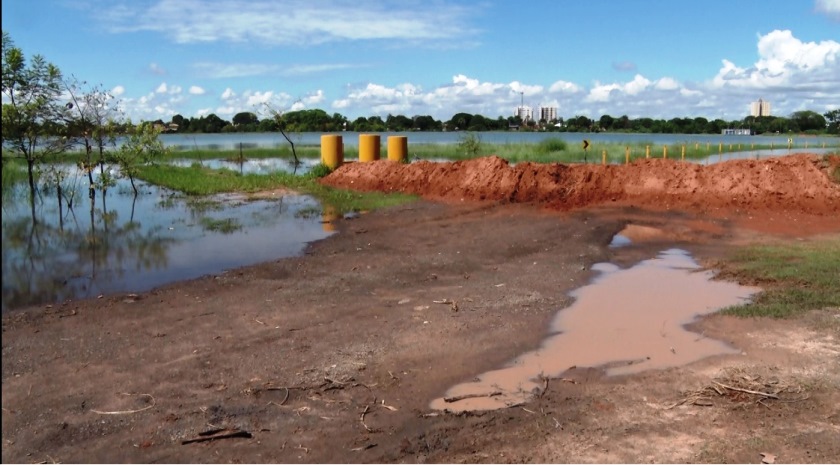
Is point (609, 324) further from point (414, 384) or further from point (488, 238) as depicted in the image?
point (488, 238)

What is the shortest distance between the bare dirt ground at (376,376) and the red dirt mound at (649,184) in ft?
22.1

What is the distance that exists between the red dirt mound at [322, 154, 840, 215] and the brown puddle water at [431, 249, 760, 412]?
830 centimetres

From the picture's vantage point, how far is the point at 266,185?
23859 mm

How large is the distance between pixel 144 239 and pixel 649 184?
1346cm

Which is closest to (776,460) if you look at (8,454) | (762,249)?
(8,454)

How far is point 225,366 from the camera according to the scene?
620cm

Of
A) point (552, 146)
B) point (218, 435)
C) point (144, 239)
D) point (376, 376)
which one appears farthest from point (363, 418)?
point (552, 146)

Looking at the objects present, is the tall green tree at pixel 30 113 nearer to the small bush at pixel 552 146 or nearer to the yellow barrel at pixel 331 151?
the yellow barrel at pixel 331 151

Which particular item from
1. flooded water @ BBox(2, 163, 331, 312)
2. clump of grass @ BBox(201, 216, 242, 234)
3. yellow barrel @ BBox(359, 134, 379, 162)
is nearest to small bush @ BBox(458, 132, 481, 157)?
yellow barrel @ BBox(359, 134, 379, 162)

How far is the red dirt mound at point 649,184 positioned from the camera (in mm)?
17781

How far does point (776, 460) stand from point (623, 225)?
1118 cm

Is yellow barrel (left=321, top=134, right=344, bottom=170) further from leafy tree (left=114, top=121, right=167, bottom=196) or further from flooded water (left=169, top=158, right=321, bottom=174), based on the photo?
leafy tree (left=114, top=121, right=167, bottom=196)

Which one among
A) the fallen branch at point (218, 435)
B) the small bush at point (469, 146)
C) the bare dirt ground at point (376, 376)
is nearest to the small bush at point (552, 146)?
the small bush at point (469, 146)

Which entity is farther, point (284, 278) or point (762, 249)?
point (762, 249)
